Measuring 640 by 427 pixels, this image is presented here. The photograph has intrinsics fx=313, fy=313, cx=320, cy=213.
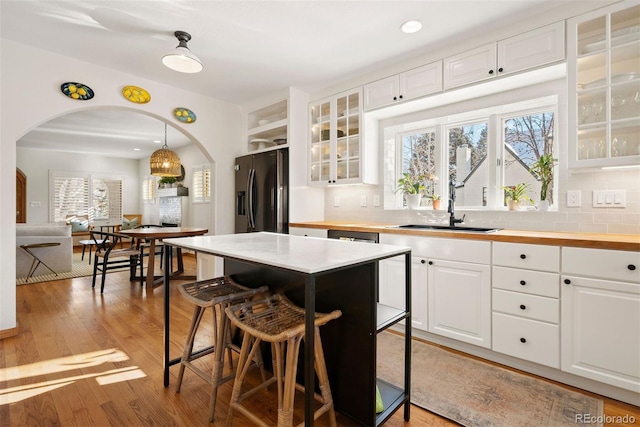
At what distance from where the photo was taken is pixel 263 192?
387 centimetres

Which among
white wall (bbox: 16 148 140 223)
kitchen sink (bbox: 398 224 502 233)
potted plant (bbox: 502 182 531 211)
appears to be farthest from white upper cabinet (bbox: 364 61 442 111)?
white wall (bbox: 16 148 140 223)

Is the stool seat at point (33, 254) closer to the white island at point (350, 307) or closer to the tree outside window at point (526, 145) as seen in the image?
the white island at point (350, 307)

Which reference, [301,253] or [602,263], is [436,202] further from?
[301,253]

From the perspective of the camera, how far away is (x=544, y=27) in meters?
2.21

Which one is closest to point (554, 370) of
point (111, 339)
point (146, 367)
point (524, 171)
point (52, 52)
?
point (524, 171)

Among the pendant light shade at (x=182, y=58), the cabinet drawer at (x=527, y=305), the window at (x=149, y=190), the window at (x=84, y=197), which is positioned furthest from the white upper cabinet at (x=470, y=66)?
the window at (x=84, y=197)

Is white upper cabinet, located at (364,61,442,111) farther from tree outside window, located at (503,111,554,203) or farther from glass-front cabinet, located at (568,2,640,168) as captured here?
glass-front cabinet, located at (568,2,640,168)

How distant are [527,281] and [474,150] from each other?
1441 mm

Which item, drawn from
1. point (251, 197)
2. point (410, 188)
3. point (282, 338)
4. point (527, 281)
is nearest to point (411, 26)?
point (410, 188)

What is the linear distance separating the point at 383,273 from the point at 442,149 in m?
1.43

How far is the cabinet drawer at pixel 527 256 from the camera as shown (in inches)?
75.6

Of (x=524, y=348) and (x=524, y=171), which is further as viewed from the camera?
(x=524, y=171)

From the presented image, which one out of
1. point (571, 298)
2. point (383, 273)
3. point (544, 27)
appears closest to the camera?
point (571, 298)

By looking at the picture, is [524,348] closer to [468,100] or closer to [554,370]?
[554,370]
